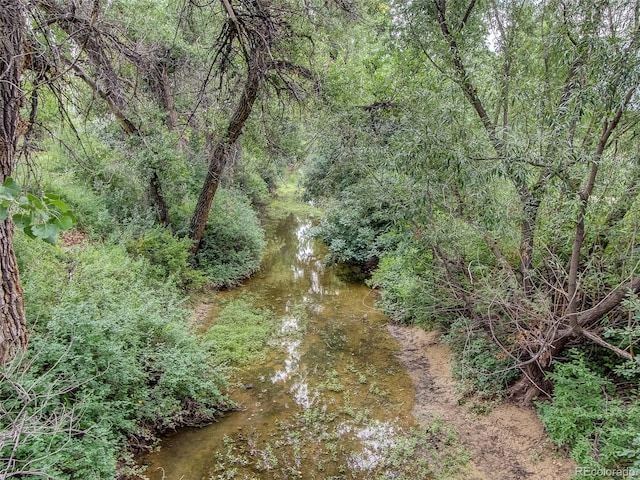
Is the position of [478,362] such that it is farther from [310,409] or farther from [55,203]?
[55,203]

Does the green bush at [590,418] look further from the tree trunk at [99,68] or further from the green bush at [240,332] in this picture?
the tree trunk at [99,68]

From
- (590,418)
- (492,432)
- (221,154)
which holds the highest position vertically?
(221,154)

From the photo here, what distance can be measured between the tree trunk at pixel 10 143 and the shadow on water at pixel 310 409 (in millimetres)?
1796

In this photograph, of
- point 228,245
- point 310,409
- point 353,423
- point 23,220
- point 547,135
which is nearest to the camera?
point 23,220

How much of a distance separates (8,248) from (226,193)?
7.13m

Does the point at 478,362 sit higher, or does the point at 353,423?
the point at 478,362

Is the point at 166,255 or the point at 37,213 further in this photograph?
the point at 166,255

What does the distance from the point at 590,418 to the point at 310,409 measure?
300 centimetres

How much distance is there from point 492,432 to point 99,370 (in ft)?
13.9

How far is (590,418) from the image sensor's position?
11.4 feet

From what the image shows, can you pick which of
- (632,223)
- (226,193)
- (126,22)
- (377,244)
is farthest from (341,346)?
(126,22)

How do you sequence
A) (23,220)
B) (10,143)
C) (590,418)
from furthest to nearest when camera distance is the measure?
(590,418) → (10,143) → (23,220)

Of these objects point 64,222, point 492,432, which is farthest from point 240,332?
point 64,222

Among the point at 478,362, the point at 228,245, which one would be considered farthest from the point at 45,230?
the point at 228,245
